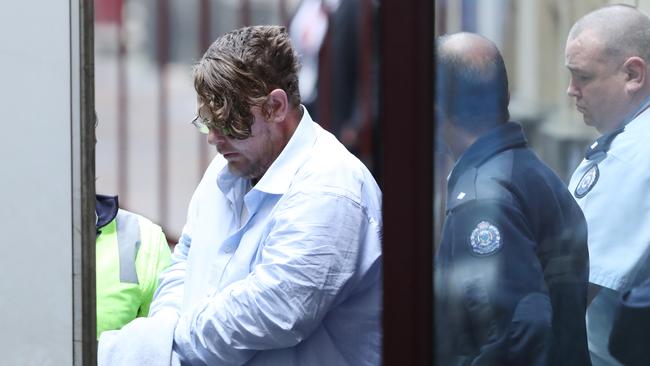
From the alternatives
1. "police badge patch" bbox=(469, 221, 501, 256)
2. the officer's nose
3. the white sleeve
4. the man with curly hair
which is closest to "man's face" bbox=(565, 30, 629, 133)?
the officer's nose

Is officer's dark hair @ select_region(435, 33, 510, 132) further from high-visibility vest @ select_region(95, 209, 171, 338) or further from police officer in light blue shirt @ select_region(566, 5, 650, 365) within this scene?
high-visibility vest @ select_region(95, 209, 171, 338)

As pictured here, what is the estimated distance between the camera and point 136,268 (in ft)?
9.94

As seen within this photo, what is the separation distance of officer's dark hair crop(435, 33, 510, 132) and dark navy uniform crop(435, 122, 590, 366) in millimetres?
30

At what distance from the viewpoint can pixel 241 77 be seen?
259 cm

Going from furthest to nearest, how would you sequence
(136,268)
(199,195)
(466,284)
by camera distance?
(136,268)
(199,195)
(466,284)

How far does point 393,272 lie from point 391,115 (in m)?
0.22

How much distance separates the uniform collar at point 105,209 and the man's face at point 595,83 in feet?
4.51

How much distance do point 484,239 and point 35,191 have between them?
76 centimetres

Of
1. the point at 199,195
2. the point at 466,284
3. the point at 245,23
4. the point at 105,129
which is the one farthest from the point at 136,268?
the point at 105,129

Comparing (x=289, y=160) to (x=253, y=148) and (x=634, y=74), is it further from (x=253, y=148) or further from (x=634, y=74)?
(x=634, y=74)

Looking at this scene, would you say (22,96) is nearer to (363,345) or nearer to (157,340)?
(157,340)

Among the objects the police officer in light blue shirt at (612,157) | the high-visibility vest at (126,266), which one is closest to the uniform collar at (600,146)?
the police officer in light blue shirt at (612,157)

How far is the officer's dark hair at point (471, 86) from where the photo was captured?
1914 mm

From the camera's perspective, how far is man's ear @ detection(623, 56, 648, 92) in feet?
6.36
